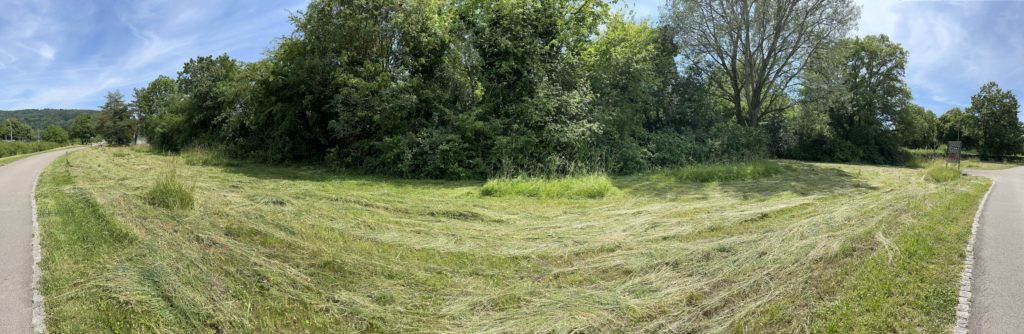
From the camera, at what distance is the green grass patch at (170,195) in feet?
23.1

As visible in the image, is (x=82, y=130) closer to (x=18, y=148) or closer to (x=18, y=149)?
(x=18, y=148)

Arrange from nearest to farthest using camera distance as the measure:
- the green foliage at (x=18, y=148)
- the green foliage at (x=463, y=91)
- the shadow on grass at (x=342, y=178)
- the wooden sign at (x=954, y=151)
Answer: the shadow on grass at (x=342, y=178) → the green foliage at (x=463, y=91) → the wooden sign at (x=954, y=151) → the green foliage at (x=18, y=148)

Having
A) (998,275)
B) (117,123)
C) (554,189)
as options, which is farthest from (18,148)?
(998,275)

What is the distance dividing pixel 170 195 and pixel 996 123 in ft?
205

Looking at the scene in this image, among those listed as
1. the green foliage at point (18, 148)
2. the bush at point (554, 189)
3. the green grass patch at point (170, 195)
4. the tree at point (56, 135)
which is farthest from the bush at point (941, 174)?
the tree at point (56, 135)

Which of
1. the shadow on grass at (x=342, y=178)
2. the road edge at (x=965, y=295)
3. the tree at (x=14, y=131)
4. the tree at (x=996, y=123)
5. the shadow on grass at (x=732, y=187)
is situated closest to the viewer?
the road edge at (x=965, y=295)

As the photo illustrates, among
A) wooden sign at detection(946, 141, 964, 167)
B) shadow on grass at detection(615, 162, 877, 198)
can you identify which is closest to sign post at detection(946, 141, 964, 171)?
wooden sign at detection(946, 141, 964, 167)

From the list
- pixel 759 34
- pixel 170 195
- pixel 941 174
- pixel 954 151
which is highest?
pixel 759 34

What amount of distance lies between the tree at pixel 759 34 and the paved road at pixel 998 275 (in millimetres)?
17075

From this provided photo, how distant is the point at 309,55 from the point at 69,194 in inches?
336

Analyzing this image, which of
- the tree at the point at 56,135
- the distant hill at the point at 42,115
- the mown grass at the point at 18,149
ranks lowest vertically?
the mown grass at the point at 18,149

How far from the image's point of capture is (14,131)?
3711 inches

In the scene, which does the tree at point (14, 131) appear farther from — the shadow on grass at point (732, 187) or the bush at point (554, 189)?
the shadow on grass at point (732, 187)

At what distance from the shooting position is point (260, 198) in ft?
26.5
